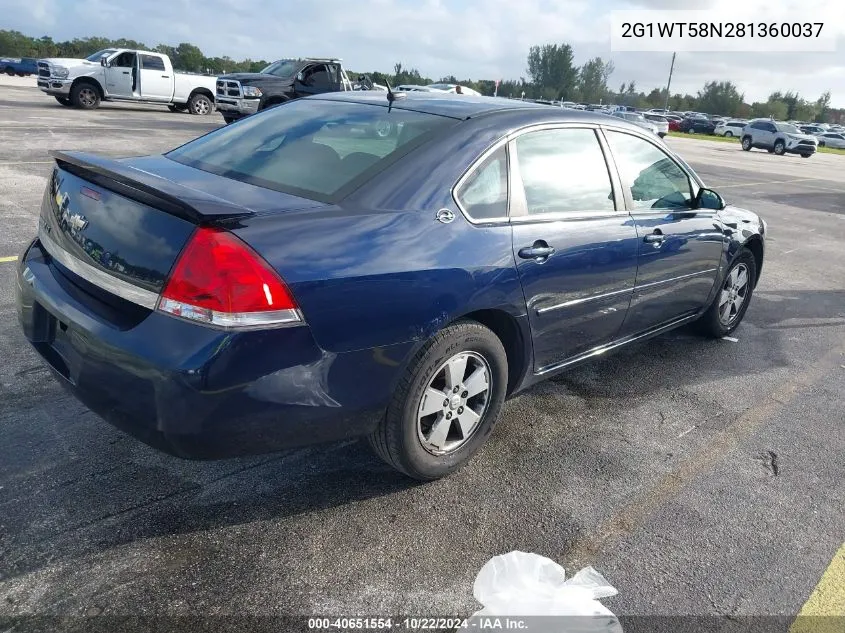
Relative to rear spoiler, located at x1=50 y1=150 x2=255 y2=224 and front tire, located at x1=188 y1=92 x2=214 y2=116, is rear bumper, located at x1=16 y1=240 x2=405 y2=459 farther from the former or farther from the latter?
front tire, located at x1=188 y1=92 x2=214 y2=116

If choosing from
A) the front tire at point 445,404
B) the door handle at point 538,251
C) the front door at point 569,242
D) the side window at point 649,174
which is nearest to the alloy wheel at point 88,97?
the side window at point 649,174

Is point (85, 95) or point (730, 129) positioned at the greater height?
point (730, 129)

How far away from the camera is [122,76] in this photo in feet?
67.2

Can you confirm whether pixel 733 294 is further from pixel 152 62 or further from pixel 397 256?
pixel 152 62

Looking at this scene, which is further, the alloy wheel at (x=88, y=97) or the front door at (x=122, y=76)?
the front door at (x=122, y=76)

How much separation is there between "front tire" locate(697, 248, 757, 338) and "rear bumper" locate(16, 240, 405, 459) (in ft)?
10.5

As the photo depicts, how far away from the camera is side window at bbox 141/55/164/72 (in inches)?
811

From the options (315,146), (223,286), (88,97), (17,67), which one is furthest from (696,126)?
(223,286)

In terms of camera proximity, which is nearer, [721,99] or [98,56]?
[98,56]

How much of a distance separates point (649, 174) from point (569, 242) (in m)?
1.10

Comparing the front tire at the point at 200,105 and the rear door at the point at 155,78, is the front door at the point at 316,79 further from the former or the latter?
the front tire at the point at 200,105

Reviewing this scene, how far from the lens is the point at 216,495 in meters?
2.76

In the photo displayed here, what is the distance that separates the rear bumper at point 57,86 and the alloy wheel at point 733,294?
19.9 metres

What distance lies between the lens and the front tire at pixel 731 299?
16.2 feet
